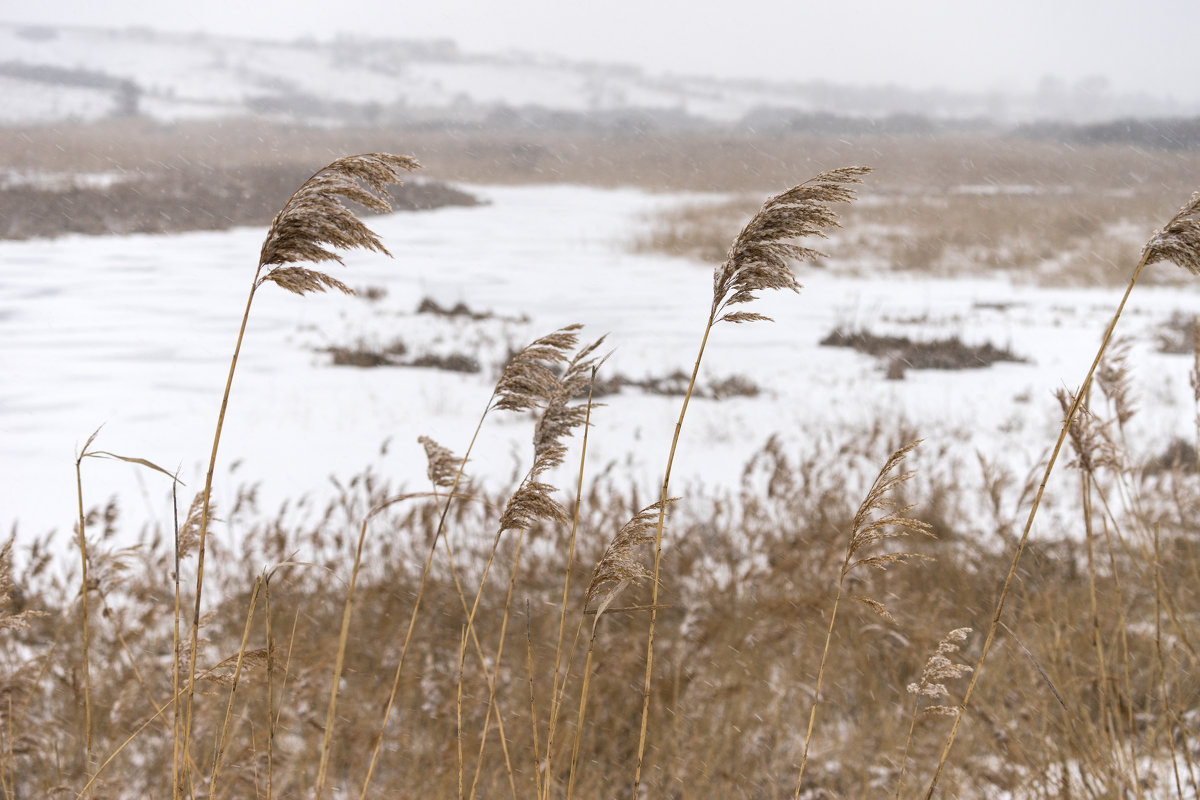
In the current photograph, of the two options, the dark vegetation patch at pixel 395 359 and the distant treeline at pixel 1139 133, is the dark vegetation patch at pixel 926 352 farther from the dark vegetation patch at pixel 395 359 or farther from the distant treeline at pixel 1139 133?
the distant treeline at pixel 1139 133

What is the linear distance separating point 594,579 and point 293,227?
2.64 feet

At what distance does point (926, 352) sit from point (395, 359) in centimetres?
696

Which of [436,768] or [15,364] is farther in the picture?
[15,364]

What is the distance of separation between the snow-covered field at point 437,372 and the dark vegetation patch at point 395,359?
9.0 inches

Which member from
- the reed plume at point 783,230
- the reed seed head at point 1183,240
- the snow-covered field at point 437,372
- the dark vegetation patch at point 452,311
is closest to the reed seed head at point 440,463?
the reed plume at point 783,230

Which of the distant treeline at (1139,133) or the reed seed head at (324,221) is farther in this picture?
the distant treeline at (1139,133)

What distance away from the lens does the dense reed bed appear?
1.54m

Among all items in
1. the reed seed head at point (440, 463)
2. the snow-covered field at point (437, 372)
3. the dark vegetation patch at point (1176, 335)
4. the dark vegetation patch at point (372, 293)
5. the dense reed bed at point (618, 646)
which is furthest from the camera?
the dark vegetation patch at point (372, 293)

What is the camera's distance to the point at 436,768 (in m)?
2.90

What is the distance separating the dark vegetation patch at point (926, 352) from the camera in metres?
10.4

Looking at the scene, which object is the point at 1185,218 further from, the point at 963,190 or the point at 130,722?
the point at 963,190

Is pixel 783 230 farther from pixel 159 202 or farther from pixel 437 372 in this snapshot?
pixel 159 202

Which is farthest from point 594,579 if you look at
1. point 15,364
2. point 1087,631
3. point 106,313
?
point 106,313

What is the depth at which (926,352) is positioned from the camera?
10.8 metres
